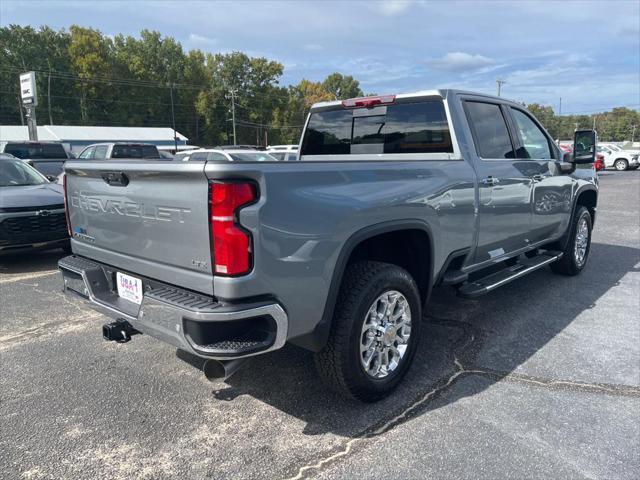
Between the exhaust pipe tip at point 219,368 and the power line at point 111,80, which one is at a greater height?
the power line at point 111,80

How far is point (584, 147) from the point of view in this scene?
5.48 metres

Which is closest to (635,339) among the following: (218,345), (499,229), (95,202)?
(499,229)

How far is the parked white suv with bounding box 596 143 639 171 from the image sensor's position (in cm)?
3072

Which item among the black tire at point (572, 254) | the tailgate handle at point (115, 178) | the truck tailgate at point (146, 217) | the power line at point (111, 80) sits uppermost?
the power line at point (111, 80)

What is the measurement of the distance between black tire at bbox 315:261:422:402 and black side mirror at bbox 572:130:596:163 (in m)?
3.43

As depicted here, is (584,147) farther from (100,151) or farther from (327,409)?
(100,151)

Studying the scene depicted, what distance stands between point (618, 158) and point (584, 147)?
3057 centimetres

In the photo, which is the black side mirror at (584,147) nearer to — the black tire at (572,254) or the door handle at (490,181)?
the black tire at (572,254)

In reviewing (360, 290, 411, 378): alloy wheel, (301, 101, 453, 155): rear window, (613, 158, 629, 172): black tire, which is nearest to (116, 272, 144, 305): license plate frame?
(360, 290, 411, 378): alloy wheel

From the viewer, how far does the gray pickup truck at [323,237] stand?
2.36m

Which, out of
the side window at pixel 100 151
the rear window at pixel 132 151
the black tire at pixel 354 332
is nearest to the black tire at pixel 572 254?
the black tire at pixel 354 332

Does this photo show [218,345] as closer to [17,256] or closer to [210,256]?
[210,256]

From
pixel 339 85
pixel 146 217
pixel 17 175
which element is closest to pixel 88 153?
pixel 17 175

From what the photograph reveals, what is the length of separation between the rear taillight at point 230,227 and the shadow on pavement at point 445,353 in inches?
46.2
